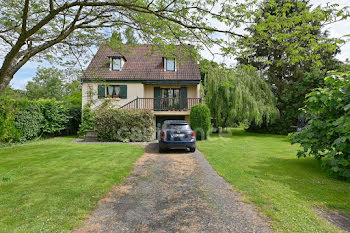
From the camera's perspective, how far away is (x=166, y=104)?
1689 centimetres

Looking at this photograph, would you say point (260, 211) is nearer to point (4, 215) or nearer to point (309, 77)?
point (4, 215)

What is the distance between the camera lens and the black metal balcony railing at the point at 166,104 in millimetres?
16516

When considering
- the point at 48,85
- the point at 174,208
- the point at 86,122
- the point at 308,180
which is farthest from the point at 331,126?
the point at 48,85

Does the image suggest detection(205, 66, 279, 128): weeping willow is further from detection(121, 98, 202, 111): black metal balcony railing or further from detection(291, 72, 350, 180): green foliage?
detection(291, 72, 350, 180): green foliage

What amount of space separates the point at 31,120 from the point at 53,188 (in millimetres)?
11399

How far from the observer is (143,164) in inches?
279

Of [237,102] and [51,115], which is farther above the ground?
[237,102]

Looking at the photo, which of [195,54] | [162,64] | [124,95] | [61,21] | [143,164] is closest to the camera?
[195,54]

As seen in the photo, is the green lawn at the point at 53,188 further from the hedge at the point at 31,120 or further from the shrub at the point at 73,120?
the shrub at the point at 73,120

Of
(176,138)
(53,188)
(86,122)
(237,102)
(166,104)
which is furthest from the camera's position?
(237,102)

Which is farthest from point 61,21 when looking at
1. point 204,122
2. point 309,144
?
point 204,122

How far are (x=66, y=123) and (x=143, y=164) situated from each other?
44.4 ft

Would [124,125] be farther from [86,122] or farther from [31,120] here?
[31,120]

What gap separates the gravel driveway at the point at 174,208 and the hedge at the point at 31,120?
27.0 ft
